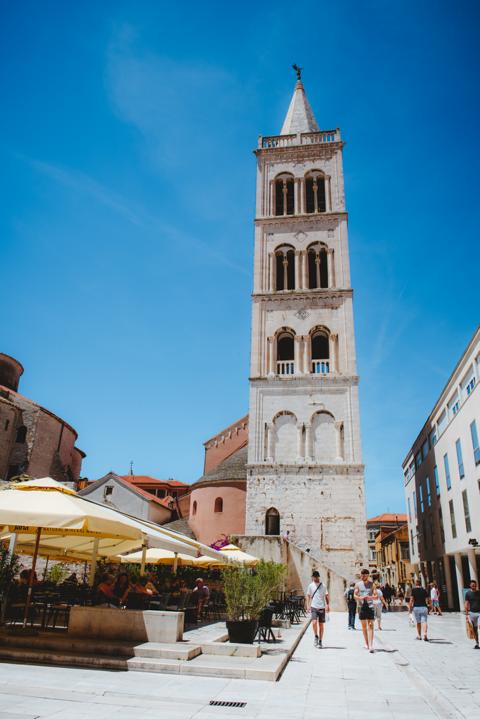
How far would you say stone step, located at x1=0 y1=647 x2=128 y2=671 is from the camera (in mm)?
8266

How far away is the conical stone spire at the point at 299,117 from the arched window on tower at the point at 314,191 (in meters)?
5.50

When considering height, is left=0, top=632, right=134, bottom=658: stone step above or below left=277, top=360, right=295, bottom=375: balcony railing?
below

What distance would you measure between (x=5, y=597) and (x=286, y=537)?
2028 centimetres

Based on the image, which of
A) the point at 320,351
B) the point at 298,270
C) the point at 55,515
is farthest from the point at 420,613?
the point at 298,270

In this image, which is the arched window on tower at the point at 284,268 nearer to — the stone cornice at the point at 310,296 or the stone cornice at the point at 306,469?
the stone cornice at the point at 310,296

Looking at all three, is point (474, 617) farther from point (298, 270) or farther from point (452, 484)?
point (298, 270)

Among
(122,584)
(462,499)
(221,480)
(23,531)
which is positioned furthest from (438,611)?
(23,531)

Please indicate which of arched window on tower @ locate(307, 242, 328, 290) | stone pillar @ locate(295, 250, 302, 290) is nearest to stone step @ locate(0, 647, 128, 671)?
stone pillar @ locate(295, 250, 302, 290)

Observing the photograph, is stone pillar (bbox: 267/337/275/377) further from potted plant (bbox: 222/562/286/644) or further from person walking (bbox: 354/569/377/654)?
potted plant (bbox: 222/562/286/644)

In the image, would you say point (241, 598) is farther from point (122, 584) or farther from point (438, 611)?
point (438, 611)

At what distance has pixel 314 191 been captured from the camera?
39406 millimetres

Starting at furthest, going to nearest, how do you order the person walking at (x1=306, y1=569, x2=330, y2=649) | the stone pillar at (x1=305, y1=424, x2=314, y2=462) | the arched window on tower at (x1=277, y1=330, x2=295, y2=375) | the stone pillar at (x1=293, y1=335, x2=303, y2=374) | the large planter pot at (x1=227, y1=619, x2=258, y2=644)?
the arched window on tower at (x1=277, y1=330, x2=295, y2=375), the stone pillar at (x1=293, y1=335, x2=303, y2=374), the stone pillar at (x1=305, y1=424, x2=314, y2=462), the person walking at (x1=306, y1=569, x2=330, y2=649), the large planter pot at (x1=227, y1=619, x2=258, y2=644)

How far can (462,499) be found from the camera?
92.2 ft

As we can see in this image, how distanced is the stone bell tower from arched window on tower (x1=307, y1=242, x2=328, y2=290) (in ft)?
0.25
